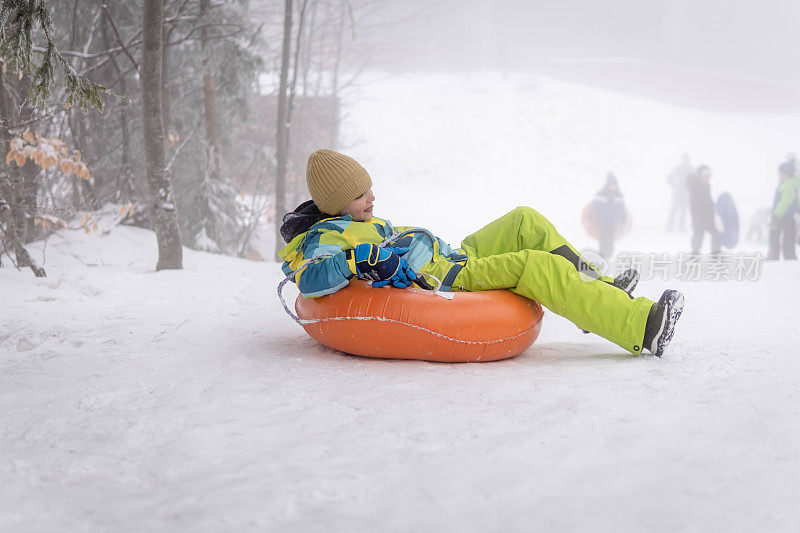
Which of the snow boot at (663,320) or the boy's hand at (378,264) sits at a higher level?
the boy's hand at (378,264)

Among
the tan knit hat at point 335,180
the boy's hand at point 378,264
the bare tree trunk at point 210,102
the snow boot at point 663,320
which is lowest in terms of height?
the snow boot at point 663,320

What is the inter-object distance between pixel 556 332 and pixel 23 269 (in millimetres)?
3957

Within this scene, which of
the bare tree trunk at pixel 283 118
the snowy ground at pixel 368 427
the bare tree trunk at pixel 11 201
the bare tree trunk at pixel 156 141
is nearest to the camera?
the snowy ground at pixel 368 427

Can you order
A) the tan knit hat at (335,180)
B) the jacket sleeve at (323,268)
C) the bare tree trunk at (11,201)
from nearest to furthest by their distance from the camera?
the jacket sleeve at (323,268) < the tan knit hat at (335,180) < the bare tree trunk at (11,201)

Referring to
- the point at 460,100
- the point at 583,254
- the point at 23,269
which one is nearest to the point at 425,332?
the point at 583,254

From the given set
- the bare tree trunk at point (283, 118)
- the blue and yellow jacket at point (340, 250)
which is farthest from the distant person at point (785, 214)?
the blue and yellow jacket at point (340, 250)

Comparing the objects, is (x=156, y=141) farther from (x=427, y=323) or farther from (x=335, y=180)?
(x=427, y=323)

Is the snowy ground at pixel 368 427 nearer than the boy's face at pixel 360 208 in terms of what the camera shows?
Yes

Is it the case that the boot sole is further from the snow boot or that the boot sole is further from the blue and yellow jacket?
the blue and yellow jacket

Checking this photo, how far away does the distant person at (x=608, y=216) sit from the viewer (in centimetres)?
896

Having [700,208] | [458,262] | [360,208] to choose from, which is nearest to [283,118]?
[700,208]

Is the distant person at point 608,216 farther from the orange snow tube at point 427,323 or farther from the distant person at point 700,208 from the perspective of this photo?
the orange snow tube at point 427,323

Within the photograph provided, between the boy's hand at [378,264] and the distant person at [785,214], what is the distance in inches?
298

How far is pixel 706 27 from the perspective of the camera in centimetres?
3191
